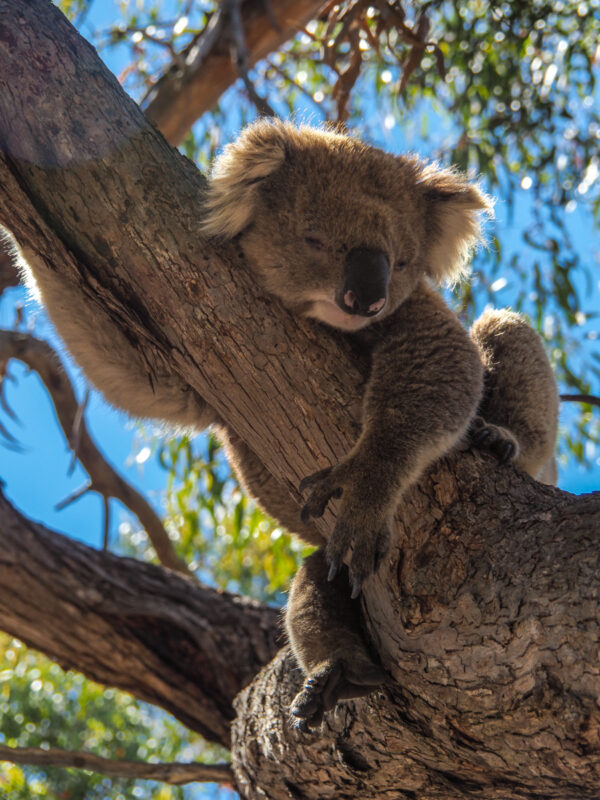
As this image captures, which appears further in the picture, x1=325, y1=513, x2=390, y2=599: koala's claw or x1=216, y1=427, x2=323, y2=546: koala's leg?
→ x1=216, y1=427, x2=323, y2=546: koala's leg

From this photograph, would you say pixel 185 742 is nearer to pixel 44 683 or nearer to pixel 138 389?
pixel 44 683

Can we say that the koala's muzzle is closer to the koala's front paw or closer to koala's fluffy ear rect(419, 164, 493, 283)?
the koala's front paw

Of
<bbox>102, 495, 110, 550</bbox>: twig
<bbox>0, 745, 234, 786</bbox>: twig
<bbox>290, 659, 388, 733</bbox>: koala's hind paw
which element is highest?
<bbox>102, 495, 110, 550</bbox>: twig

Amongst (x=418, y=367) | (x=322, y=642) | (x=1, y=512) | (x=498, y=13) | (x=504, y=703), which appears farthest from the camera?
(x=498, y=13)

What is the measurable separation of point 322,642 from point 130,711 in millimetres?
4184

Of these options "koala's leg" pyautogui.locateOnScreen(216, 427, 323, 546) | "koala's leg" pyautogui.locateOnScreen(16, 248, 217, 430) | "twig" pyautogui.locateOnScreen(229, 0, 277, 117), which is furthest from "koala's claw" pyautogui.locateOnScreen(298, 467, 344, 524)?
"twig" pyautogui.locateOnScreen(229, 0, 277, 117)

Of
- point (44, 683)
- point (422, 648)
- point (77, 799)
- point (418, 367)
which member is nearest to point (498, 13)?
point (418, 367)

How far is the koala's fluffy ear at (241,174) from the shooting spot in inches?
77.6

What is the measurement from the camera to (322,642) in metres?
1.94

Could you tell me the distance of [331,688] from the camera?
1.70 m

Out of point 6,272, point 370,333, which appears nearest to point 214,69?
point 6,272

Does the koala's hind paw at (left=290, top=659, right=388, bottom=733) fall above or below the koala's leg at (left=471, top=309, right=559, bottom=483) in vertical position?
below

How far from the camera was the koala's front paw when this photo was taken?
169 cm

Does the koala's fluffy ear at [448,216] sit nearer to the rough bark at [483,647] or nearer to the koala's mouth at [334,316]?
the koala's mouth at [334,316]
